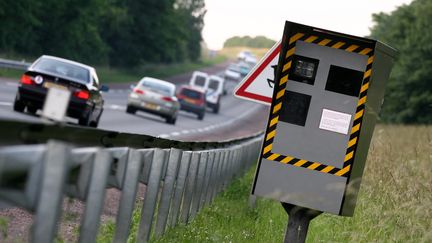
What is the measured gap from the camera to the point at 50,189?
387 centimetres

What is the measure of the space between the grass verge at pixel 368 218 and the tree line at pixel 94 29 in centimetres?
4433

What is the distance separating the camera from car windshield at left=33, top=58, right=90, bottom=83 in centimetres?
2053

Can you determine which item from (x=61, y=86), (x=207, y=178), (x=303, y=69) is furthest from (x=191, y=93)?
(x=303, y=69)

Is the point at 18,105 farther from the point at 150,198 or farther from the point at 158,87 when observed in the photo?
the point at 158,87

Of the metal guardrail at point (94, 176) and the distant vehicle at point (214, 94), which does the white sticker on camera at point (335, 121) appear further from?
the distant vehicle at point (214, 94)

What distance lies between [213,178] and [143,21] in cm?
8000

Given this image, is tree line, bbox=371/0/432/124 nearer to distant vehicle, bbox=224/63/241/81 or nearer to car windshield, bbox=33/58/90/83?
car windshield, bbox=33/58/90/83

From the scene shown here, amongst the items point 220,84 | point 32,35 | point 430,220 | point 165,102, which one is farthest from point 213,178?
point 220,84

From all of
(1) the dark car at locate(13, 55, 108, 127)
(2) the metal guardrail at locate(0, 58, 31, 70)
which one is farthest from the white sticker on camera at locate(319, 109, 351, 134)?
(2) the metal guardrail at locate(0, 58, 31, 70)

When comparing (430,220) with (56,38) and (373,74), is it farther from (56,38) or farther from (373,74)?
(56,38)

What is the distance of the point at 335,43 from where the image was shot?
28.4 feet

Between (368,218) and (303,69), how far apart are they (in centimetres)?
187

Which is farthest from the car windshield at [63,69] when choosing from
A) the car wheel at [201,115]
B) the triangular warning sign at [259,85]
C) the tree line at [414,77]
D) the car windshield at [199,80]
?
the car windshield at [199,80]

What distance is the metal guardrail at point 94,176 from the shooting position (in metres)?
3.82
